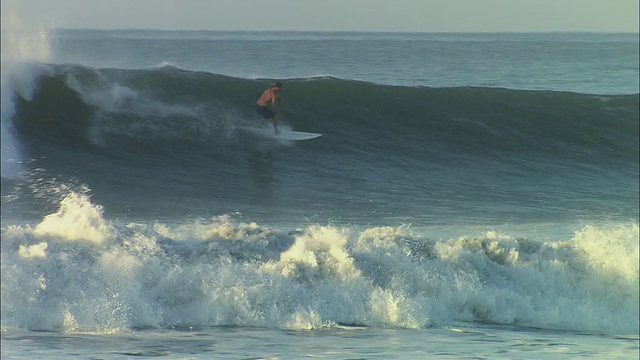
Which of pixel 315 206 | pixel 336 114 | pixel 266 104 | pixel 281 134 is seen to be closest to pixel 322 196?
pixel 315 206

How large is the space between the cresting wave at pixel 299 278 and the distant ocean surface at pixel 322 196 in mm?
20

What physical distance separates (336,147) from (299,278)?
16.6 feet

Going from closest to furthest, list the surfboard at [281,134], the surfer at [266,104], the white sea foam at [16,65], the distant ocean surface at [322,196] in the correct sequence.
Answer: the distant ocean surface at [322,196]
the white sea foam at [16,65]
the surfboard at [281,134]
the surfer at [266,104]

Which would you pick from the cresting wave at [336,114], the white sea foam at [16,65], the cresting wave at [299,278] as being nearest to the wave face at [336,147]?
the cresting wave at [336,114]

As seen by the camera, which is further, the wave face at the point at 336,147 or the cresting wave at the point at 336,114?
the cresting wave at the point at 336,114

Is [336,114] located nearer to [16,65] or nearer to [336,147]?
[336,147]

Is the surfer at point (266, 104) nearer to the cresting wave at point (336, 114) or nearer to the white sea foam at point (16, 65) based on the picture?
the cresting wave at point (336, 114)

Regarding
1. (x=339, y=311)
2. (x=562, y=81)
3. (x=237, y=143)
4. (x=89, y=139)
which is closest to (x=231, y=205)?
(x=237, y=143)

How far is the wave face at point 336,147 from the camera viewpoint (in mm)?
10859

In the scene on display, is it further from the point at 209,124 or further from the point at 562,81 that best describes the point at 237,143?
the point at 562,81

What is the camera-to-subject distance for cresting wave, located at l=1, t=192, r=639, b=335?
23.3 feet

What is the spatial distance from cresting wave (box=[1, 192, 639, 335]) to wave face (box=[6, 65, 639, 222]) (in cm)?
176

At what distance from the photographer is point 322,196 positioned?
1099cm

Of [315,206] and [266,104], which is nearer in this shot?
[315,206]
